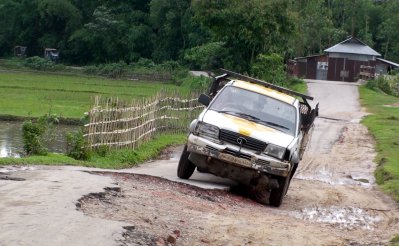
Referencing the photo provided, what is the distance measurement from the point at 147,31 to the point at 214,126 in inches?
2537

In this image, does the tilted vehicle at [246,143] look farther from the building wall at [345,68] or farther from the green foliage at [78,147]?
the building wall at [345,68]

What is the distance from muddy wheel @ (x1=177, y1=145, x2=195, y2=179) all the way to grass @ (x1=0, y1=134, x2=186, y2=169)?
7.29ft

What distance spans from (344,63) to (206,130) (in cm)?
5965

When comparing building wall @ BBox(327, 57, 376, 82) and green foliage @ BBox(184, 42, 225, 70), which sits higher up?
green foliage @ BBox(184, 42, 225, 70)

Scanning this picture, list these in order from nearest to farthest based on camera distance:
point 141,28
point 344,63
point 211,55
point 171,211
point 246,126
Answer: point 171,211
point 246,126
point 211,55
point 344,63
point 141,28

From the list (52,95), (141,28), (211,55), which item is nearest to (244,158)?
(52,95)

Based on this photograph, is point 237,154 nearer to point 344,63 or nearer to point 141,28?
point 344,63

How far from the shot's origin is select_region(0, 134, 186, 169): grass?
556 inches

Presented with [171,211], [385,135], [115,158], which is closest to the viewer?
[171,211]

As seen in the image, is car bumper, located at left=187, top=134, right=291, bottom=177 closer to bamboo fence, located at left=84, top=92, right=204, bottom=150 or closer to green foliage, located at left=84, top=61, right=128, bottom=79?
bamboo fence, located at left=84, top=92, right=204, bottom=150

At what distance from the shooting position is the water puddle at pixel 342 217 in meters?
11.6

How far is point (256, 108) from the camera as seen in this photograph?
13797mm

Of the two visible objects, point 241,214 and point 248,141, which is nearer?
point 241,214

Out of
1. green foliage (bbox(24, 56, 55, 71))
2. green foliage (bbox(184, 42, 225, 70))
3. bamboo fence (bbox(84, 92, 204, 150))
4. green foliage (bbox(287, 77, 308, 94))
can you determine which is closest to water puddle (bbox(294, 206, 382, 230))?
bamboo fence (bbox(84, 92, 204, 150))
